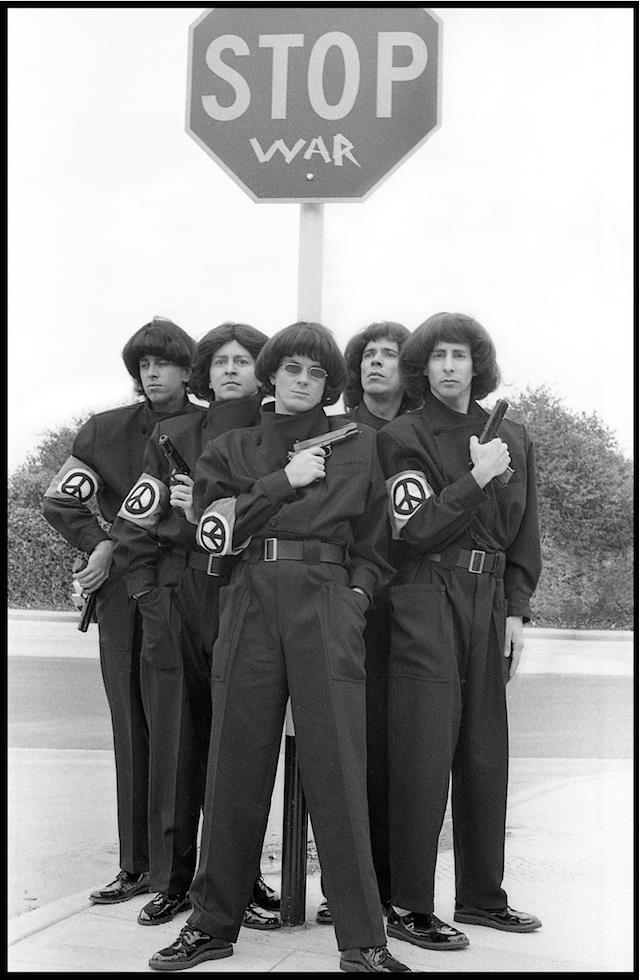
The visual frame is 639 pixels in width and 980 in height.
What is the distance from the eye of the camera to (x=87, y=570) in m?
3.80

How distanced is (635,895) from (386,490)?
1683 millimetres

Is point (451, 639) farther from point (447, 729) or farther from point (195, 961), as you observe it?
point (195, 961)

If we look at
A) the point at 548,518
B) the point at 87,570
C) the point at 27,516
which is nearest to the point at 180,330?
Result: the point at 87,570

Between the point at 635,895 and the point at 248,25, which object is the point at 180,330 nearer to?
the point at 248,25

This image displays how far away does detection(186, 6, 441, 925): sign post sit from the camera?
12.2 ft

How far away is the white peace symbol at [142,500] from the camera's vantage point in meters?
3.51

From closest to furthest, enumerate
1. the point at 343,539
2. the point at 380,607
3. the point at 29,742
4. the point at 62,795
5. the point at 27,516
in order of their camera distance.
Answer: the point at 343,539 → the point at 380,607 → the point at 62,795 → the point at 29,742 → the point at 27,516

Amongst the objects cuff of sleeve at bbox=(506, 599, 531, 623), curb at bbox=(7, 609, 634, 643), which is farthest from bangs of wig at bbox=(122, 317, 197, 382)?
curb at bbox=(7, 609, 634, 643)

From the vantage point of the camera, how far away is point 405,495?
3389 mm

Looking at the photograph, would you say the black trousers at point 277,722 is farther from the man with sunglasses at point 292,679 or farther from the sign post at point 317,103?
the sign post at point 317,103

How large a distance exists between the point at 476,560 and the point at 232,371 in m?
1.00

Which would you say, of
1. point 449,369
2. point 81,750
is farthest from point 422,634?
point 81,750

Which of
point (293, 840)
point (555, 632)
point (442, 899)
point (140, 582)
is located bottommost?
point (555, 632)

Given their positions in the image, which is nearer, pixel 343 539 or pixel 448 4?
pixel 343 539
